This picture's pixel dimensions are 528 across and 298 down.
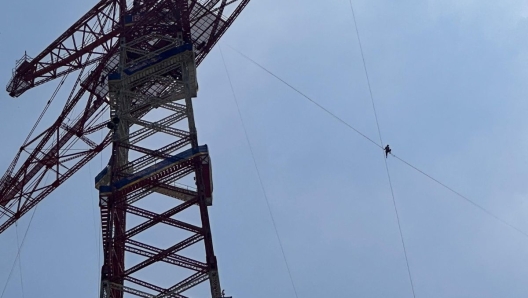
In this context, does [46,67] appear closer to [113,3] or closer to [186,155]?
[113,3]

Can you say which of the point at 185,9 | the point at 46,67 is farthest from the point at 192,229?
the point at 46,67

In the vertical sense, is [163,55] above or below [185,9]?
below

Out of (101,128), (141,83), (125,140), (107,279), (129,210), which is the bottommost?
(107,279)

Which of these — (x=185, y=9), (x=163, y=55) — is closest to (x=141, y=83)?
(x=163, y=55)

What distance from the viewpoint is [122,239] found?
44625 mm

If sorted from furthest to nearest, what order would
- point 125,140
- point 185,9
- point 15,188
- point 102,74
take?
point 15,188, point 102,74, point 185,9, point 125,140

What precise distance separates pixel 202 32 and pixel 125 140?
9831 millimetres

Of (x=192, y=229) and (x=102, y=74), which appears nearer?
(x=192, y=229)

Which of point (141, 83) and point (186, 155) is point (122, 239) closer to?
point (186, 155)

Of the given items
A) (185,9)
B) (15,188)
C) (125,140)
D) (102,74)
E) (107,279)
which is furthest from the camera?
(15,188)

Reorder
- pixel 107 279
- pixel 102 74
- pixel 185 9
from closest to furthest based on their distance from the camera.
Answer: pixel 107 279
pixel 185 9
pixel 102 74

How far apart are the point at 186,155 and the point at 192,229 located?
3861 millimetres

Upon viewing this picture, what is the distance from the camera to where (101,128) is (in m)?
58.5

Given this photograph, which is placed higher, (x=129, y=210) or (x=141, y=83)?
(x=141, y=83)
